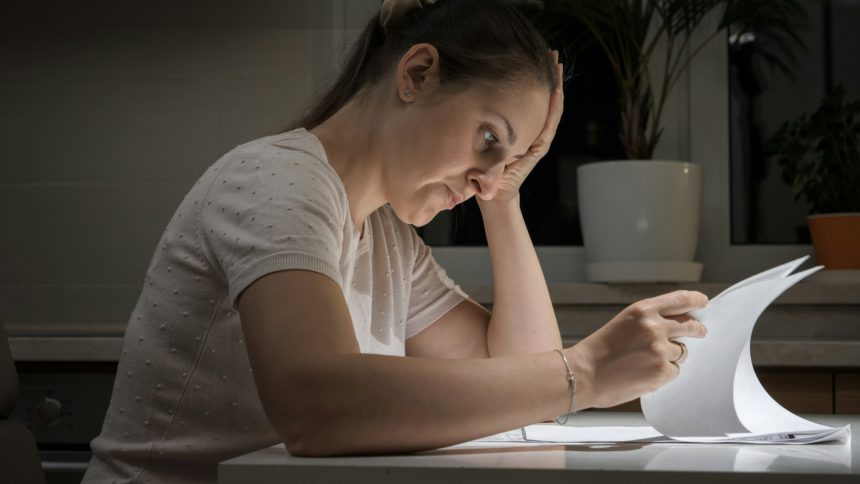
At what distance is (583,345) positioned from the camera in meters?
0.92

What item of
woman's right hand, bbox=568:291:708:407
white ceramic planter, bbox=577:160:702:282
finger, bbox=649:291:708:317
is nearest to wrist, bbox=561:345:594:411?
woman's right hand, bbox=568:291:708:407

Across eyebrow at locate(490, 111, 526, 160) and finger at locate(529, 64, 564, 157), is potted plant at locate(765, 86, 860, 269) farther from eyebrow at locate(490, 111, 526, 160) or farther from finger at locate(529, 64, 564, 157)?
eyebrow at locate(490, 111, 526, 160)

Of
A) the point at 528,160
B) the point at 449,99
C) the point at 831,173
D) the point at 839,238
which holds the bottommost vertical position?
the point at 839,238

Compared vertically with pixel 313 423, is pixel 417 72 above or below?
above

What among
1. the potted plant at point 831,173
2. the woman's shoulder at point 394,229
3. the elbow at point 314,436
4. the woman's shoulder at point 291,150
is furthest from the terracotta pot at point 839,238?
the elbow at point 314,436

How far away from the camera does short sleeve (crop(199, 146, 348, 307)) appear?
0.88m

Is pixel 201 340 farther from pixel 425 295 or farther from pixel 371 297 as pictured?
pixel 425 295

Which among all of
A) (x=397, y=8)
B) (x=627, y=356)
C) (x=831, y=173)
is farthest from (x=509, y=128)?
(x=831, y=173)

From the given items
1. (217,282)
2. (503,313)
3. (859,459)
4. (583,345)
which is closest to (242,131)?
(503,313)

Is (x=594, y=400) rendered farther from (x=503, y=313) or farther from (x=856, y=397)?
(x=856, y=397)

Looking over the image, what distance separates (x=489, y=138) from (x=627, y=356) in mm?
356

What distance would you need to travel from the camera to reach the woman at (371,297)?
0.81 meters

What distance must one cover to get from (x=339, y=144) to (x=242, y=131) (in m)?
1.39

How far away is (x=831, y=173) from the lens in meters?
2.26
